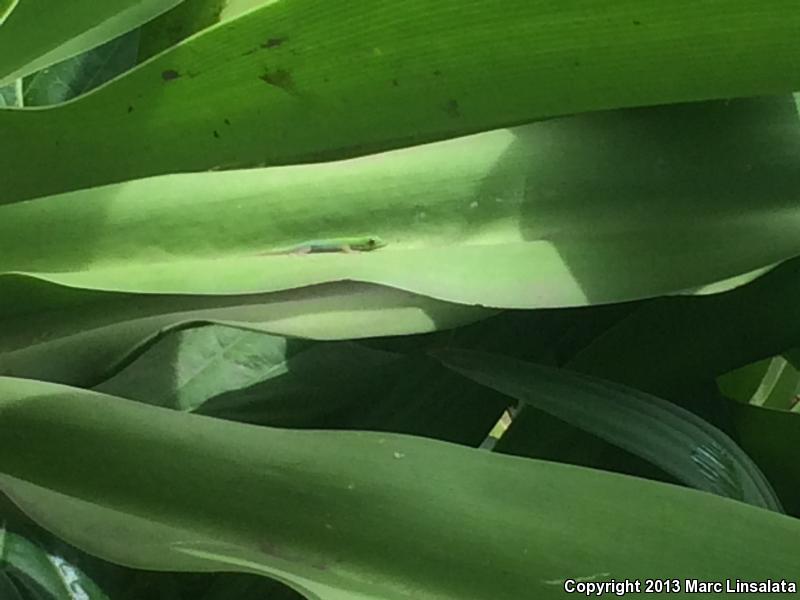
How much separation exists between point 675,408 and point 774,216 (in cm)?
6

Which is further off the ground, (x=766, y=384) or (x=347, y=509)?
(x=766, y=384)

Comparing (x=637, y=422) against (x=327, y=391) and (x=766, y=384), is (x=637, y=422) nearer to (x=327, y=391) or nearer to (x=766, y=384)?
(x=327, y=391)

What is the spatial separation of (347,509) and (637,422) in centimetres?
9

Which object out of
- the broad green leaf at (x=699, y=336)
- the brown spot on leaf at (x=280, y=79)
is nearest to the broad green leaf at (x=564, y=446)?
the broad green leaf at (x=699, y=336)

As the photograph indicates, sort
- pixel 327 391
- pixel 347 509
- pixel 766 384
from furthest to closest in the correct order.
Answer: pixel 766 384 < pixel 327 391 < pixel 347 509

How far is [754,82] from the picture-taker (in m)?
0.24

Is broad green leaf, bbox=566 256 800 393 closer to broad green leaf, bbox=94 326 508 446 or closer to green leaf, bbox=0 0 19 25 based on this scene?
broad green leaf, bbox=94 326 508 446

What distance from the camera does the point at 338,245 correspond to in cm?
30

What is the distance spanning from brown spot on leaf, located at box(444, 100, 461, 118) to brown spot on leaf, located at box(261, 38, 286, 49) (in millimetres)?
47

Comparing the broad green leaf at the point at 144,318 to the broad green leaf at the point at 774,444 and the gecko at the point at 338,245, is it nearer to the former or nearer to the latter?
the gecko at the point at 338,245

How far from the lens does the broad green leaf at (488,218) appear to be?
28 centimetres

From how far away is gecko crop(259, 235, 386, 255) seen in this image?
0.30 meters

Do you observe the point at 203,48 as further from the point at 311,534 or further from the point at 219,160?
the point at 311,534

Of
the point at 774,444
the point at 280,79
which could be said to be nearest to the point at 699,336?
the point at 774,444
